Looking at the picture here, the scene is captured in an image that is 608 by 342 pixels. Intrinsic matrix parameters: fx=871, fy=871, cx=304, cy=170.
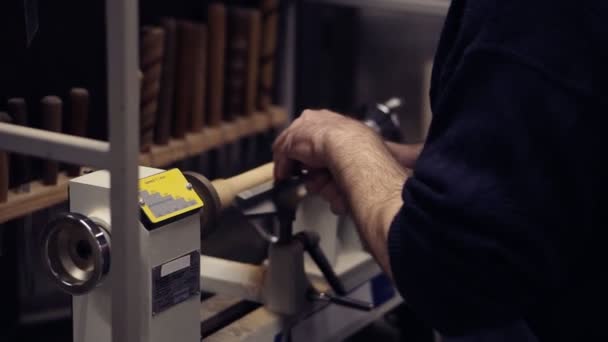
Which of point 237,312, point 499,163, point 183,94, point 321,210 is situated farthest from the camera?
point 183,94

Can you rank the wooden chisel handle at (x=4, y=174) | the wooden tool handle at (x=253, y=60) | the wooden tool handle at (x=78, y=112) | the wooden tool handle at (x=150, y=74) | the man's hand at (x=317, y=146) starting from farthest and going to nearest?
the wooden tool handle at (x=253, y=60), the wooden tool handle at (x=150, y=74), the wooden tool handle at (x=78, y=112), the wooden chisel handle at (x=4, y=174), the man's hand at (x=317, y=146)

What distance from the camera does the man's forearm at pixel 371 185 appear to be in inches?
40.1

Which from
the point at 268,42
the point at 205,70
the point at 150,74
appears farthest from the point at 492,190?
the point at 268,42

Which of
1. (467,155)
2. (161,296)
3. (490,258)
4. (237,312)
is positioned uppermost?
(467,155)

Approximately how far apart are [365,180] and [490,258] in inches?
9.0

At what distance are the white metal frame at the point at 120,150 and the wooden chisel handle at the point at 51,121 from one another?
417mm

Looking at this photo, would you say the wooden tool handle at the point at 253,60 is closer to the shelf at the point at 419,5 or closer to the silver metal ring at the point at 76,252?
the shelf at the point at 419,5

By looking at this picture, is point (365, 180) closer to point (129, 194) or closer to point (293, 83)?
point (129, 194)

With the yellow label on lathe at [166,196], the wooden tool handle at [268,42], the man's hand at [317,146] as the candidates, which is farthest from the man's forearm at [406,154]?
the wooden tool handle at [268,42]

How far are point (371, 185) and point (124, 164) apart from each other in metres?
0.32

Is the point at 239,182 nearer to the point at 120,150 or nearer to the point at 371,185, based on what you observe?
the point at 371,185

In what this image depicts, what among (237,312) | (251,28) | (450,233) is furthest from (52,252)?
(251,28)

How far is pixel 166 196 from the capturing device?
1.04 m

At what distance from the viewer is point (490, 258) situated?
2.97 feet
